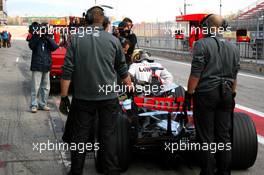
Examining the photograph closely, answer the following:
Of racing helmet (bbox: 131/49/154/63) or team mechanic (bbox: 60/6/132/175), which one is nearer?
team mechanic (bbox: 60/6/132/175)

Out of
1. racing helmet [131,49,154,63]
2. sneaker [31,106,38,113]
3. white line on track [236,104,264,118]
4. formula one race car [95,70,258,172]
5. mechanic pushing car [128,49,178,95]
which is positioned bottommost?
white line on track [236,104,264,118]

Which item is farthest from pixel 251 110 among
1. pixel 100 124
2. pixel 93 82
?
pixel 93 82

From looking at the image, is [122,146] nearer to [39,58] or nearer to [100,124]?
[100,124]

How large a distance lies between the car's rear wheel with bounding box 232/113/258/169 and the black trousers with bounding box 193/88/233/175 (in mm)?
535

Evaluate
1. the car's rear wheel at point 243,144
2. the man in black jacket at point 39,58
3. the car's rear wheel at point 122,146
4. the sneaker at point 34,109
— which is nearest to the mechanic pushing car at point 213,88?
the car's rear wheel at point 243,144

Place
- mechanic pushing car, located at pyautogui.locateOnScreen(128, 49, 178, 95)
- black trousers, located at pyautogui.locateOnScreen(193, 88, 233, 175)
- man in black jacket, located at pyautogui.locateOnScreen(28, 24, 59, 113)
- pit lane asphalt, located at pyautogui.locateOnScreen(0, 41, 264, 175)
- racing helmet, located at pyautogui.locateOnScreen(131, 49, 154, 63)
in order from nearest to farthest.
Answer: black trousers, located at pyautogui.locateOnScreen(193, 88, 233, 175)
pit lane asphalt, located at pyautogui.locateOnScreen(0, 41, 264, 175)
mechanic pushing car, located at pyautogui.locateOnScreen(128, 49, 178, 95)
racing helmet, located at pyautogui.locateOnScreen(131, 49, 154, 63)
man in black jacket, located at pyautogui.locateOnScreen(28, 24, 59, 113)

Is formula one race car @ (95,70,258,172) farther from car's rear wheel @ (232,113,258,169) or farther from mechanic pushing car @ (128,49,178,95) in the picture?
mechanic pushing car @ (128,49,178,95)

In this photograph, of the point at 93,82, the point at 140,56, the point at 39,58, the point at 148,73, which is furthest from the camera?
the point at 39,58

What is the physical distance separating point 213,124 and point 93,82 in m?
1.31

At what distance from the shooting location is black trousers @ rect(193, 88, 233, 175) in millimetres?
4277

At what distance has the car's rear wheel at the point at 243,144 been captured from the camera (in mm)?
4910

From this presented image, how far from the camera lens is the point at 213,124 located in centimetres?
434

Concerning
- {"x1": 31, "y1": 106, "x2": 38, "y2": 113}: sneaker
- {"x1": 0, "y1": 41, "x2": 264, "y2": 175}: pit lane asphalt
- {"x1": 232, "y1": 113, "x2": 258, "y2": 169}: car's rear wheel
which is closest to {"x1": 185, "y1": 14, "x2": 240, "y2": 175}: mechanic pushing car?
{"x1": 232, "y1": 113, "x2": 258, "y2": 169}: car's rear wheel

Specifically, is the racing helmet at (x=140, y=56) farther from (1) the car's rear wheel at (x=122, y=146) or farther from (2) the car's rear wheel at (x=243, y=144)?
(2) the car's rear wheel at (x=243, y=144)
